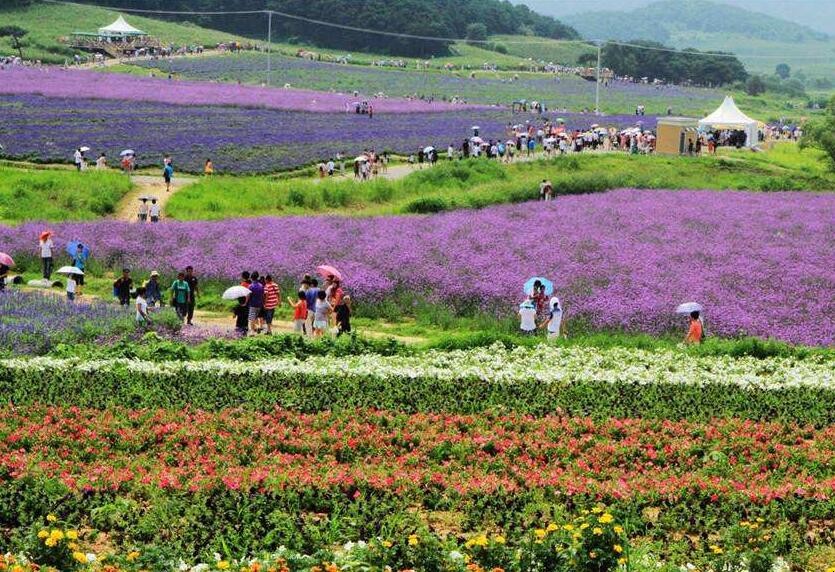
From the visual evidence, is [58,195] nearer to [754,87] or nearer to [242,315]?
[242,315]

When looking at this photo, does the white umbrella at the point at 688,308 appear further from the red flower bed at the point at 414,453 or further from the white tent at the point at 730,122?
the white tent at the point at 730,122

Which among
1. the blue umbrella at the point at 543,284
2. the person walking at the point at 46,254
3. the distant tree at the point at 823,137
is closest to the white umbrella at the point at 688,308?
the blue umbrella at the point at 543,284

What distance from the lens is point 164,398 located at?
2191 centimetres

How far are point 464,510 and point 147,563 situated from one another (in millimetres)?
3884

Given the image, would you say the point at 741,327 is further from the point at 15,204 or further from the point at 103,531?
the point at 15,204

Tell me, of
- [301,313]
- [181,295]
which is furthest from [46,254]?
[301,313]

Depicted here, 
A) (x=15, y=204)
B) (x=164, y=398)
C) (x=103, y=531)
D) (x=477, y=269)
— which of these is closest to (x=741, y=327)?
(x=477, y=269)

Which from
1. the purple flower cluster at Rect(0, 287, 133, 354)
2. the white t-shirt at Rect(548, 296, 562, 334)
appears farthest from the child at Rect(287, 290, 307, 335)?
the white t-shirt at Rect(548, 296, 562, 334)

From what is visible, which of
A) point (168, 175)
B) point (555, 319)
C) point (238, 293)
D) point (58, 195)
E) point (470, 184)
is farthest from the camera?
point (470, 184)

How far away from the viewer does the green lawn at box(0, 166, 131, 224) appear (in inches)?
1836

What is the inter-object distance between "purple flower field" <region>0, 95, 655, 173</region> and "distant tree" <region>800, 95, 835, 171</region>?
1525 centimetres

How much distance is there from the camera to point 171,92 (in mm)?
88562

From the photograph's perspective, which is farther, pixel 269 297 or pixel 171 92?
pixel 171 92

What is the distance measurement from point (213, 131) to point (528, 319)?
138ft
